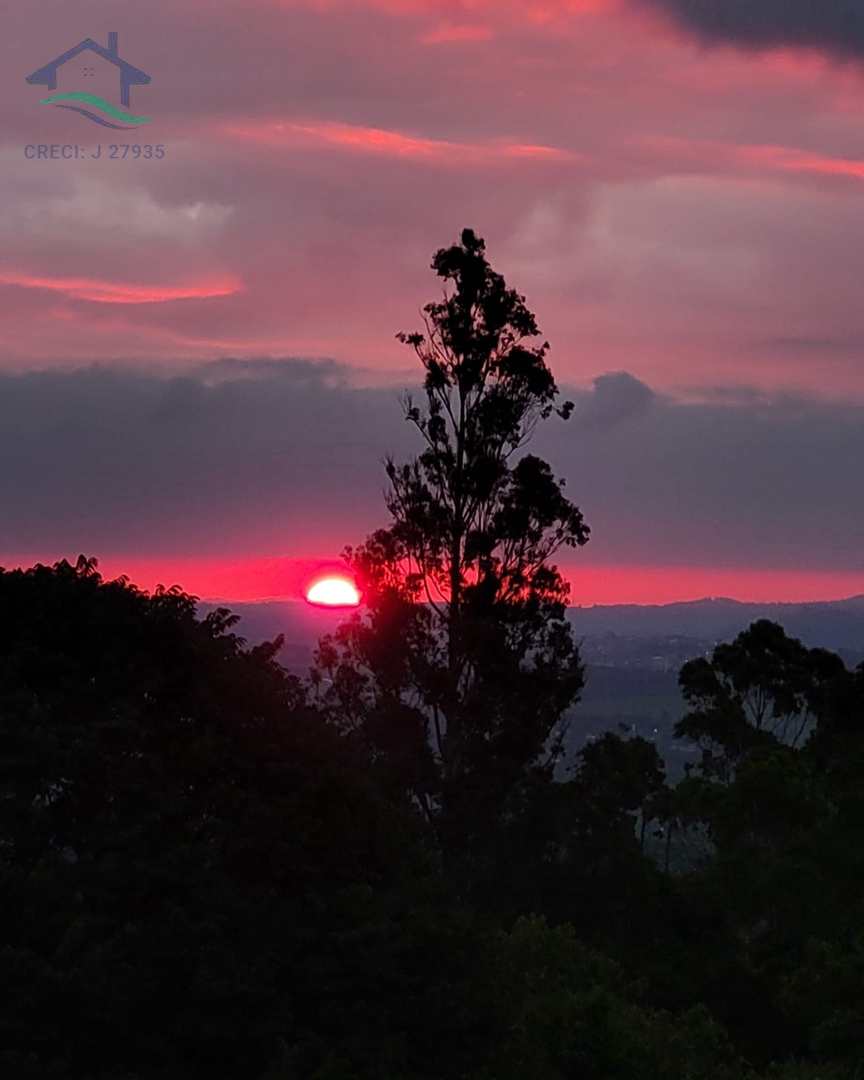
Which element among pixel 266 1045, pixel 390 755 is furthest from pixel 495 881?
pixel 266 1045

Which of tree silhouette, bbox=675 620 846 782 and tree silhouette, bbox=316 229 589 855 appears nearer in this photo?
tree silhouette, bbox=316 229 589 855

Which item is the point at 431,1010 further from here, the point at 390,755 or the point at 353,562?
the point at 353,562

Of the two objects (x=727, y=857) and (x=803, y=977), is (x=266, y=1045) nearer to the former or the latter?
(x=803, y=977)

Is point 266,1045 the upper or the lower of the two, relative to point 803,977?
upper

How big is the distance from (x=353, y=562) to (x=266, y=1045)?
1349 inches

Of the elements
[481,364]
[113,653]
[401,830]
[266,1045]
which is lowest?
[266,1045]

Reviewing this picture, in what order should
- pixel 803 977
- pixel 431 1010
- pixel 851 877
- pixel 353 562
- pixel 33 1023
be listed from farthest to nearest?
pixel 353 562 → pixel 851 877 → pixel 803 977 → pixel 431 1010 → pixel 33 1023

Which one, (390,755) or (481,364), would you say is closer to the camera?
(390,755)

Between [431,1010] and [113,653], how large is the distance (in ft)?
24.5

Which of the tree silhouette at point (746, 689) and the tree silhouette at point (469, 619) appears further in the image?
the tree silhouette at point (746, 689)

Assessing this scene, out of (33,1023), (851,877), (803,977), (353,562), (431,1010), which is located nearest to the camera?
(33,1023)

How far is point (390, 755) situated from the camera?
54.7 metres

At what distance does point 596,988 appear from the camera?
34719 mm

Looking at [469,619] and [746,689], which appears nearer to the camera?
[469,619]
